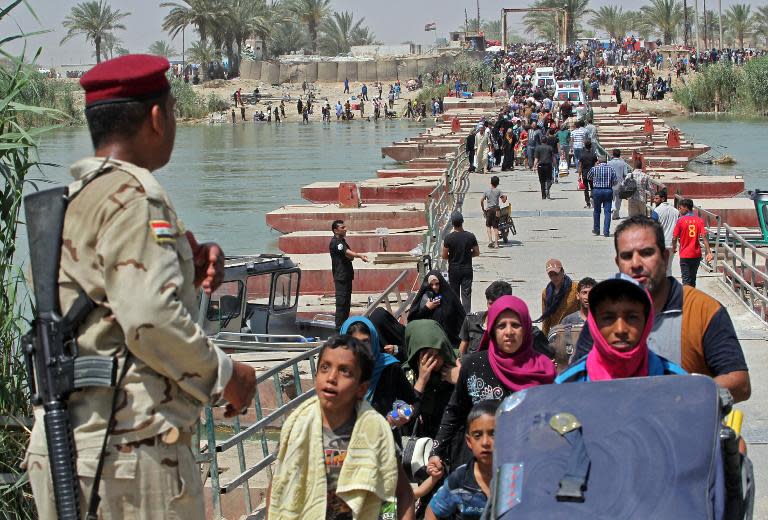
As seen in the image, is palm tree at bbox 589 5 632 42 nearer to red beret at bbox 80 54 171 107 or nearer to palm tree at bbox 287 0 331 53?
palm tree at bbox 287 0 331 53

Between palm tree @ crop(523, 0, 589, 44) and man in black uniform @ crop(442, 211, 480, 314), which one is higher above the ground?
palm tree @ crop(523, 0, 589, 44)

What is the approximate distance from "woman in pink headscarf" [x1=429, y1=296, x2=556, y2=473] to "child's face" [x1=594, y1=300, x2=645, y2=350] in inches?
68.2

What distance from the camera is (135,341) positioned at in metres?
3.12

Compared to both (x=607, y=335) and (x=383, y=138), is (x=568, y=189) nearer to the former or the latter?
(x=607, y=335)

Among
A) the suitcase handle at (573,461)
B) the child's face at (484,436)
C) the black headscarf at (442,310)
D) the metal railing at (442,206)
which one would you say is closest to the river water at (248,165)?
the metal railing at (442,206)

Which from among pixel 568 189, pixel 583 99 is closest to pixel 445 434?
pixel 568 189

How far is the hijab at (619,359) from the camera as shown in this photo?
421cm

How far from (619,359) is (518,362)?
6.61 ft

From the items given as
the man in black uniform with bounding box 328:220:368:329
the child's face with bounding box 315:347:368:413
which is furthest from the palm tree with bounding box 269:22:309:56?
the child's face with bounding box 315:347:368:413

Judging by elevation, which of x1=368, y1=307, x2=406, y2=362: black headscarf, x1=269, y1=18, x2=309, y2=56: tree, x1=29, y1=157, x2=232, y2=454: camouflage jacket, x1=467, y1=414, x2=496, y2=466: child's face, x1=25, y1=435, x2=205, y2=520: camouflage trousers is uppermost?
x1=269, y1=18, x2=309, y2=56: tree

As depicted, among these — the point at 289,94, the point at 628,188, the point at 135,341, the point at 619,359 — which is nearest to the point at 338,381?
the point at 619,359

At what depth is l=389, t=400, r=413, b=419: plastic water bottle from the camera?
6.71 meters

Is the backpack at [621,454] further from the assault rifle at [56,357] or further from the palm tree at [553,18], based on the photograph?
the palm tree at [553,18]

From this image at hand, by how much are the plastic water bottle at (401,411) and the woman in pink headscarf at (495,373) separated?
0.57 meters
